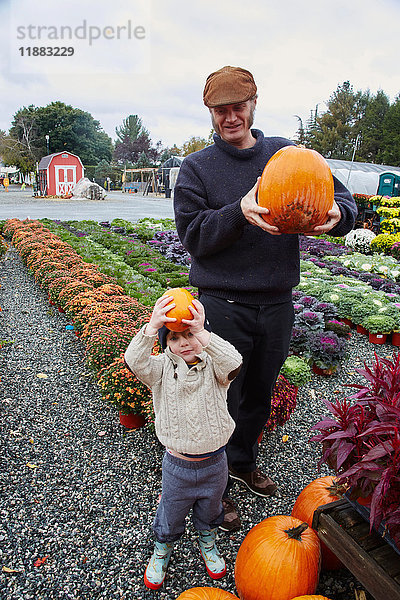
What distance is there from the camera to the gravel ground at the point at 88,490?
6.75 feet

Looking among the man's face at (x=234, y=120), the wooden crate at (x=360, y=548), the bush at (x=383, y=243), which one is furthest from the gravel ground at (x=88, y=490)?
the bush at (x=383, y=243)

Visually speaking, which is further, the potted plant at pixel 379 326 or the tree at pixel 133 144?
the tree at pixel 133 144

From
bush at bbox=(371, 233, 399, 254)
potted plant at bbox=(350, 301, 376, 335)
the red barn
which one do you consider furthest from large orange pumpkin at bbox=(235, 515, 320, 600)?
the red barn

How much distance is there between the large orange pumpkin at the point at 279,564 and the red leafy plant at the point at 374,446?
38 centimetres

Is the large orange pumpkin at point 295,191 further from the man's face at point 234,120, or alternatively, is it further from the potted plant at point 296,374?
the potted plant at point 296,374

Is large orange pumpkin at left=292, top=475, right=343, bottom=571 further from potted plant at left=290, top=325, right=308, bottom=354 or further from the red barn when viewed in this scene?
the red barn

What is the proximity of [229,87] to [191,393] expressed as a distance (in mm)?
1301

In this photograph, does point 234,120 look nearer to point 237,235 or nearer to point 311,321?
point 237,235

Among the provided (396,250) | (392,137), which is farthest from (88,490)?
(392,137)

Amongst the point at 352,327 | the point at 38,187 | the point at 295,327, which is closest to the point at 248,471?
the point at 295,327

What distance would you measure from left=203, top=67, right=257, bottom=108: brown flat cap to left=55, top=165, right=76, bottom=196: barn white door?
120 ft

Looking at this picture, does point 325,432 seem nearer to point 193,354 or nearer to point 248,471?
point 193,354

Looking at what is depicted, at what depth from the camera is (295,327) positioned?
480 cm

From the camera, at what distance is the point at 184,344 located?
1.74 metres
